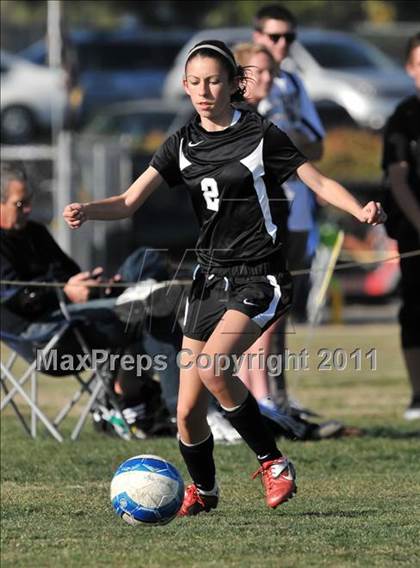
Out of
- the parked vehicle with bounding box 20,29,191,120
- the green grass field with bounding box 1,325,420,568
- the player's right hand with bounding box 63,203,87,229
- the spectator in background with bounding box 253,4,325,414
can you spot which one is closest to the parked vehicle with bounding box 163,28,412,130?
the parked vehicle with bounding box 20,29,191,120

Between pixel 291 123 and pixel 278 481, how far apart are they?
3.62 metres

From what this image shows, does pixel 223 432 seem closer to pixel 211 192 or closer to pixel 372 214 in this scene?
pixel 211 192

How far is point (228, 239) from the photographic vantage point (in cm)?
Result: 589

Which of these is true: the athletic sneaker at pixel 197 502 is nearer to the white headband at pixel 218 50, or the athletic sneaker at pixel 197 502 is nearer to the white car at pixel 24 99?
the white headband at pixel 218 50

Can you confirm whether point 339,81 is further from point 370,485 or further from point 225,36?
point 370,485

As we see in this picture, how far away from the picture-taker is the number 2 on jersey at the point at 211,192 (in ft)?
19.3

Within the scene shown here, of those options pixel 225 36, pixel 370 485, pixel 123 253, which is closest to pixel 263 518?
pixel 370 485

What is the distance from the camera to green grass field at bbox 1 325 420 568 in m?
4.95

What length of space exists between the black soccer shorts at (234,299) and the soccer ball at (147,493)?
0.56 meters

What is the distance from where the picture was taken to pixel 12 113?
81.5 feet

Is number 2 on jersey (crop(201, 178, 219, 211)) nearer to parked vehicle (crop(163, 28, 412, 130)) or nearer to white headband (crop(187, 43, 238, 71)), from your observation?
white headband (crop(187, 43, 238, 71))

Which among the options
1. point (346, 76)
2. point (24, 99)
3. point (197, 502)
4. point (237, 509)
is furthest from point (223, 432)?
point (24, 99)

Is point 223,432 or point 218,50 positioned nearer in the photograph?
point 218,50

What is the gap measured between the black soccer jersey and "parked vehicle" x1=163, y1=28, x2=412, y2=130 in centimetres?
1684
